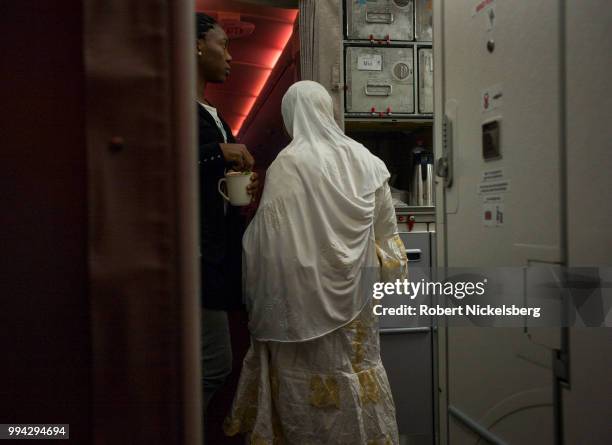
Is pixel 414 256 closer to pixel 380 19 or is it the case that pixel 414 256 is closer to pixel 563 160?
pixel 380 19

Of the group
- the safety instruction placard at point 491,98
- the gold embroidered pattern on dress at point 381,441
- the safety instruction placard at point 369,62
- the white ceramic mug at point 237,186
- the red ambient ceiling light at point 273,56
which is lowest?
the gold embroidered pattern on dress at point 381,441

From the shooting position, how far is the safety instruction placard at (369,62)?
2869mm

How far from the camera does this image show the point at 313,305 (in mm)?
1875

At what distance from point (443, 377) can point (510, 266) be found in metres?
0.62

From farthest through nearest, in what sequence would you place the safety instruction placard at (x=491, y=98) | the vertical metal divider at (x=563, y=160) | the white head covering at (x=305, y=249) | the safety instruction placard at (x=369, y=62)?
the safety instruction placard at (x=369, y=62)
the white head covering at (x=305, y=249)
the safety instruction placard at (x=491, y=98)
the vertical metal divider at (x=563, y=160)

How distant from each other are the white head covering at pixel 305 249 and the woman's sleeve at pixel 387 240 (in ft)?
0.42

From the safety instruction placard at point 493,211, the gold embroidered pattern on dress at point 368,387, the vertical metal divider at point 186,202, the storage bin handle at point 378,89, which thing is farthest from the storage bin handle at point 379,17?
the vertical metal divider at point 186,202

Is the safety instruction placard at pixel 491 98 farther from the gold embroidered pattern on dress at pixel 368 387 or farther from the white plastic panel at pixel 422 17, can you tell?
the white plastic panel at pixel 422 17

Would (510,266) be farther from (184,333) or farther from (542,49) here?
(184,333)

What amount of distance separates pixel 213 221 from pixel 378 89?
5.29 ft

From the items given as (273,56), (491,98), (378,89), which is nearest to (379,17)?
(378,89)

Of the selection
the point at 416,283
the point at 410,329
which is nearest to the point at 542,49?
the point at 416,283

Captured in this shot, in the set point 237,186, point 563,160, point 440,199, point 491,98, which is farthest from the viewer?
point 440,199

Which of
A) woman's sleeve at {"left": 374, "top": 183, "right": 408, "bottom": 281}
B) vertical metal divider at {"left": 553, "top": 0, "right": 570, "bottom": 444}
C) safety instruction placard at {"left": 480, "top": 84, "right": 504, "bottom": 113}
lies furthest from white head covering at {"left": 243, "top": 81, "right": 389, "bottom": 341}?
Result: vertical metal divider at {"left": 553, "top": 0, "right": 570, "bottom": 444}
